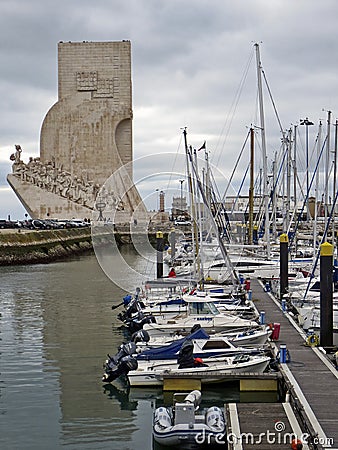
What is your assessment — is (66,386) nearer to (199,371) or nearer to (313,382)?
(199,371)

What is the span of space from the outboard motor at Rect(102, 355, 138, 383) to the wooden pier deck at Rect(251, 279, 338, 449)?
9.34 ft

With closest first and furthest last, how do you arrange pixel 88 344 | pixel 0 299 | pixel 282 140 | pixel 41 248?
pixel 88 344
pixel 0 299
pixel 282 140
pixel 41 248

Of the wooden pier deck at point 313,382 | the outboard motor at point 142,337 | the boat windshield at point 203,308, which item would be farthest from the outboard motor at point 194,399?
the boat windshield at point 203,308

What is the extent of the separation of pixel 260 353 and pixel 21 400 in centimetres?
467

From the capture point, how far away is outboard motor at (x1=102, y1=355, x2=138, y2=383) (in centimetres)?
1441

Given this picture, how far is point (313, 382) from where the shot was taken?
12812 millimetres

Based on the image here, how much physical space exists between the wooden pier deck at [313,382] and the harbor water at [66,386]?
1.36 meters

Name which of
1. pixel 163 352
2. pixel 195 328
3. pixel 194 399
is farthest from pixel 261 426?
pixel 195 328

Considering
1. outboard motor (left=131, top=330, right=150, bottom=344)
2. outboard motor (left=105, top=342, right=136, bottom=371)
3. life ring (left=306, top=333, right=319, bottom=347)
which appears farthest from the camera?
outboard motor (left=131, top=330, right=150, bottom=344)

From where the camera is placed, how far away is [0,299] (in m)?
28.1

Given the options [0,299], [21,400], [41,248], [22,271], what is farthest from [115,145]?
[21,400]

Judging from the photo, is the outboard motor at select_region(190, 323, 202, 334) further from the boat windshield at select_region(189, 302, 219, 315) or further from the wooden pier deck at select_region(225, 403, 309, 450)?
the wooden pier deck at select_region(225, 403, 309, 450)

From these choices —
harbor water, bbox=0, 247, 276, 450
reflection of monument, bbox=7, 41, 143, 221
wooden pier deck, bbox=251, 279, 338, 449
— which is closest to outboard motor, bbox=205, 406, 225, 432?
harbor water, bbox=0, 247, 276, 450

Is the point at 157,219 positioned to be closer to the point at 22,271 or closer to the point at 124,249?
the point at 124,249
